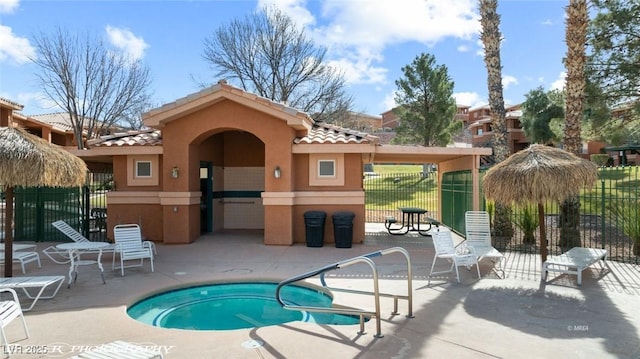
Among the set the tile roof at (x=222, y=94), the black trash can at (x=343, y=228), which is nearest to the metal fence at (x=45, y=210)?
the tile roof at (x=222, y=94)

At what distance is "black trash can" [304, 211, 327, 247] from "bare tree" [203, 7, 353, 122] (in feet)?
66.5

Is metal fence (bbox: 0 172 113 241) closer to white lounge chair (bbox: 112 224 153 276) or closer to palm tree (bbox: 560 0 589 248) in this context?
white lounge chair (bbox: 112 224 153 276)

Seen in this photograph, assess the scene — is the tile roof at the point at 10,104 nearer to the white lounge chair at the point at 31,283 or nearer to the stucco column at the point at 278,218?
the stucco column at the point at 278,218

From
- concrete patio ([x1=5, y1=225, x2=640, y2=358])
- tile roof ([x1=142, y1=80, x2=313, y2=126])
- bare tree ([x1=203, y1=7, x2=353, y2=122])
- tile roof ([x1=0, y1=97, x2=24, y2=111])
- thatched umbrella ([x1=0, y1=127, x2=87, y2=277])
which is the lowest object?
concrete patio ([x1=5, y1=225, x2=640, y2=358])

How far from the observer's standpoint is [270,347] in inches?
213

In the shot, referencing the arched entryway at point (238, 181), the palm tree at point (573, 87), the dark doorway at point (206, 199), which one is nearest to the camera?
the palm tree at point (573, 87)

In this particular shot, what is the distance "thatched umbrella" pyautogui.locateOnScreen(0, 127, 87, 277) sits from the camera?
7.64 metres

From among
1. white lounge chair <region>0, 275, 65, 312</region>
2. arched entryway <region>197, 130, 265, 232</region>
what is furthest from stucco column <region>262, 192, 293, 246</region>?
white lounge chair <region>0, 275, 65, 312</region>

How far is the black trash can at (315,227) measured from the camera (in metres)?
13.2

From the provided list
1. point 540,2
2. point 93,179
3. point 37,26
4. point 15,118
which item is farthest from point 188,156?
point 15,118

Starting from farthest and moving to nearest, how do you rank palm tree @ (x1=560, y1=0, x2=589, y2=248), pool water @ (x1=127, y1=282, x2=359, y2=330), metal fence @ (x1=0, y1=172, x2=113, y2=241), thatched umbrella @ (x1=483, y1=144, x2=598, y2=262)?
metal fence @ (x1=0, y1=172, x2=113, y2=241) → palm tree @ (x1=560, y1=0, x2=589, y2=248) → thatched umbrella @ (x1=483, y1=144, x2=598, y2=262) → pool water @ (x1=127, y1=282, x2=359, y2=330)

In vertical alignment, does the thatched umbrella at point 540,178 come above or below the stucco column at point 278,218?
above

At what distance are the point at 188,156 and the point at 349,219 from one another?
5584 millimetres

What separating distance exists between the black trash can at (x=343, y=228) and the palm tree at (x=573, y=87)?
6100 mm
